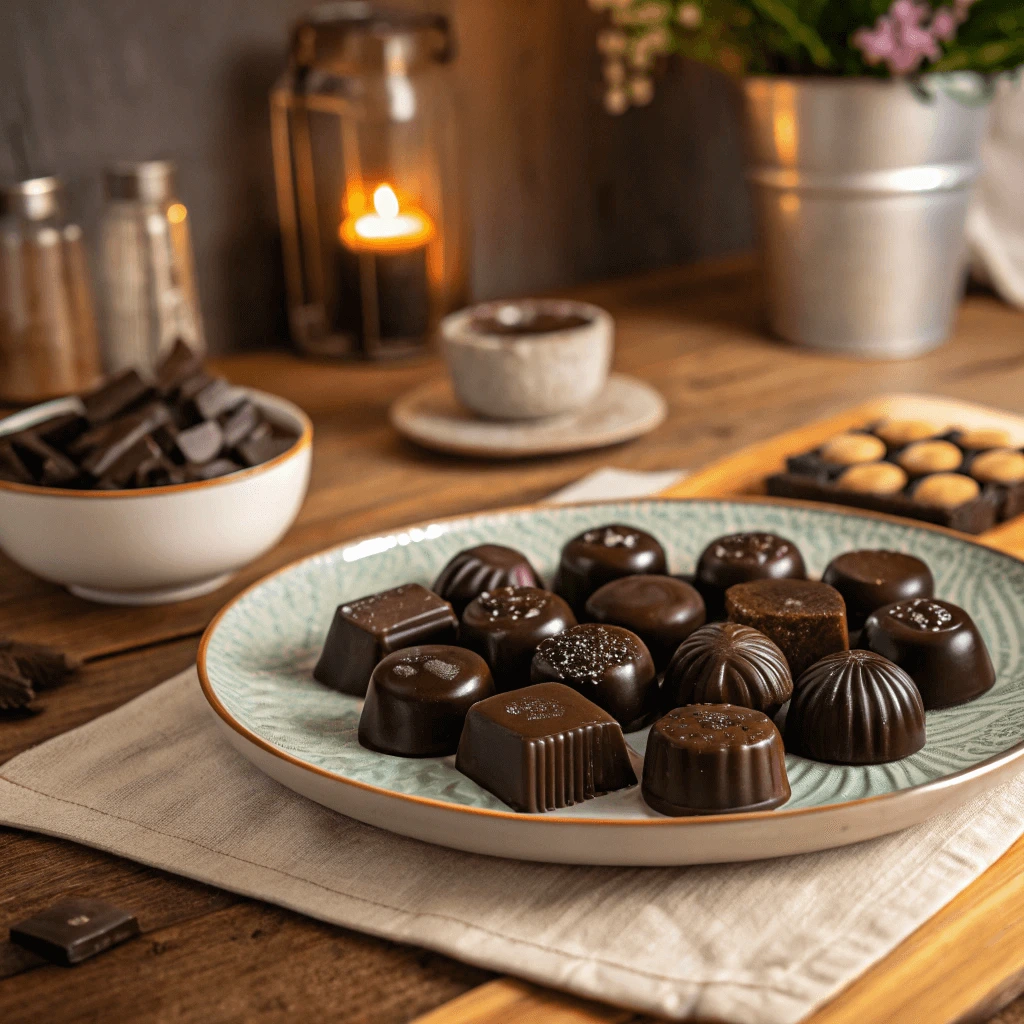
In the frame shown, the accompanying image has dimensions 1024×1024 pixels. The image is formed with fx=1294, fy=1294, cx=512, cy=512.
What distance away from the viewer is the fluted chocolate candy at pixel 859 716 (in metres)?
0.62

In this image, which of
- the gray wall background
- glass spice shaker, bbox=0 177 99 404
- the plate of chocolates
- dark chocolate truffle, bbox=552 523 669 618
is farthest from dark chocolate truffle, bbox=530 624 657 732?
the gray wall background

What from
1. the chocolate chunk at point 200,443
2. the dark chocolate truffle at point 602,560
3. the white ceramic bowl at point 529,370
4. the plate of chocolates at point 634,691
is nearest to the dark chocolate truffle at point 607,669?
the plate of chocolates at point 634,691

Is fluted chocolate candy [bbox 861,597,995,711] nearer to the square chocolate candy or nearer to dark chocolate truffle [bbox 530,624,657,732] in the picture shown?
dark chocolate truffle [bbox 530,624,657,732]

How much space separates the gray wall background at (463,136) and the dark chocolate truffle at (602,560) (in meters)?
0.90

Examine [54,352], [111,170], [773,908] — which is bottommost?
[773,908]

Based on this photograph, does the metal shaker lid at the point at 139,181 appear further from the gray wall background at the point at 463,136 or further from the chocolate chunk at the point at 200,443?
the chocolate chunk at the point at 200,443

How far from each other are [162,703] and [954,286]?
3.75ft

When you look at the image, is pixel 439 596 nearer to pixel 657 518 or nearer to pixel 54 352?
pixel 657 518

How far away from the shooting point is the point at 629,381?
139cm

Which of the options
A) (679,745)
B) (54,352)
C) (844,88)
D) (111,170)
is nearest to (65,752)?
(679,745)

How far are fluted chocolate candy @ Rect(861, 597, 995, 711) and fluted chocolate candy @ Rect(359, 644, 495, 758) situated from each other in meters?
0.22

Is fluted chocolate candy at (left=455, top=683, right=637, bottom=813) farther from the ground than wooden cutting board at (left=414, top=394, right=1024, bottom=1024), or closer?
farther from the ground

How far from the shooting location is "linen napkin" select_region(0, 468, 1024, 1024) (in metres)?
0.53

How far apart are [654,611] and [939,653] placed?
0.15 metres
